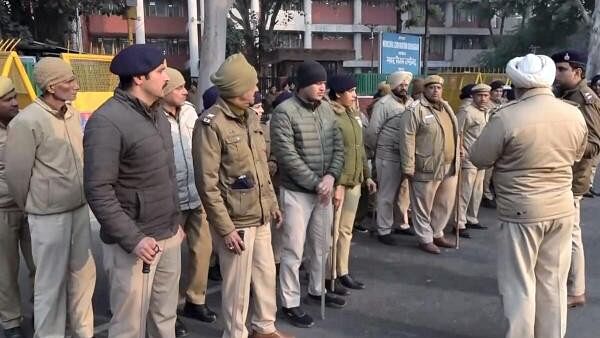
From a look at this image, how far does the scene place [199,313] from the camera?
14.2 ft

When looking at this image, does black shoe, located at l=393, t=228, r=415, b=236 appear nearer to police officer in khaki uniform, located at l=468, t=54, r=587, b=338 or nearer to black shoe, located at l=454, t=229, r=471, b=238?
black shoe, located at l=454, t=229, r=471, b=238

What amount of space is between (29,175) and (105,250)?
864 millimetres

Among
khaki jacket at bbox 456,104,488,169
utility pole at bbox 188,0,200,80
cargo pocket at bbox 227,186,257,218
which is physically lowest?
cargo pocket at bbox 227,186,257,218

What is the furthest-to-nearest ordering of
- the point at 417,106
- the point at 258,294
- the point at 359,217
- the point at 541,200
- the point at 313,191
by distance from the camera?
the point at 359,217 < the point at 417,106 < the point at 313,191 < the point at 258,294 < the point at 541,200

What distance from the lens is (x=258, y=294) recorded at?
3719 mm

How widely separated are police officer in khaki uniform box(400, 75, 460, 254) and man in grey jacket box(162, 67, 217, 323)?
8.04 ft

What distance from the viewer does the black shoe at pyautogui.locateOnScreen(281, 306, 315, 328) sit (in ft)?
13.8

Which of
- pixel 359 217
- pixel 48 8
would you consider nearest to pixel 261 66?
pixel 48 8

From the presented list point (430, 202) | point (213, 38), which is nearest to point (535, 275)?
point (430, 202)

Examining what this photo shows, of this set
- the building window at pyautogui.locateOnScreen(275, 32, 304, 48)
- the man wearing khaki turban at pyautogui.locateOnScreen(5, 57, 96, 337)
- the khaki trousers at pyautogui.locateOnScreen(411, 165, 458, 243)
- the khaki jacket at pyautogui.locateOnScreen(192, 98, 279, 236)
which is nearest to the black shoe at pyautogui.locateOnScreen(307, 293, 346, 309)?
the khaki jacket at pyautogui.locateOnScreen(192, 98, 279, 236)

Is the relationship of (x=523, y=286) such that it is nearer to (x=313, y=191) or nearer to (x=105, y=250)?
(x=313, y=191)

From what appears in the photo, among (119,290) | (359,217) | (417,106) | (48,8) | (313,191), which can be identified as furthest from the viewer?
(48,8)

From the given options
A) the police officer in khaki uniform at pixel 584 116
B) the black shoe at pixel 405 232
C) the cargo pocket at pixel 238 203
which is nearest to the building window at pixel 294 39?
the black shoe at pixel 405 232

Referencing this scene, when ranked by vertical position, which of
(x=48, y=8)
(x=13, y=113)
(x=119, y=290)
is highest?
(x=48, y=8)
